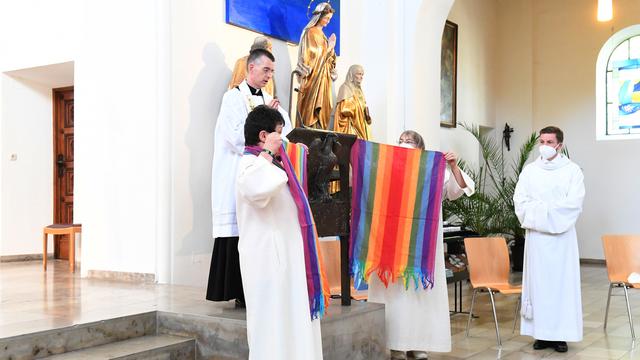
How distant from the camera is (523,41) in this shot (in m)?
13.3

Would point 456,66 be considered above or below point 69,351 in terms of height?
above

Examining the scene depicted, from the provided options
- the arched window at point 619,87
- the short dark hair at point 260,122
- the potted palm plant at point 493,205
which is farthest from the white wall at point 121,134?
the arched window at point 619,87

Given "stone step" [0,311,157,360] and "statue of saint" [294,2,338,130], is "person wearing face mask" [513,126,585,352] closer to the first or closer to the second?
"statue of saint" [294,2,338,130]

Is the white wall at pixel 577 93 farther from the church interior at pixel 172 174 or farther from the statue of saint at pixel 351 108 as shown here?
the statue of saint at pixel 351 108

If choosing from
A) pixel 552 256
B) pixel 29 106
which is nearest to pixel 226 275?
pixel 552 256

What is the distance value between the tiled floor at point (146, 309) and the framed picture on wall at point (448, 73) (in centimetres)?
474

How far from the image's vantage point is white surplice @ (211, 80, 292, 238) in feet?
14.6

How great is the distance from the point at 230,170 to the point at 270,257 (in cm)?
140

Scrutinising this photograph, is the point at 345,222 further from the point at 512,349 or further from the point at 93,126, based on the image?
the point at 93,126

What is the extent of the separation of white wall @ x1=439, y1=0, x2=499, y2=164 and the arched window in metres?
1.97

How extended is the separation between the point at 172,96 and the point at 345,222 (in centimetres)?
250

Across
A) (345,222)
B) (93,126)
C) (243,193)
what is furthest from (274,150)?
(93,126)

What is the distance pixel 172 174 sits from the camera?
6.22m

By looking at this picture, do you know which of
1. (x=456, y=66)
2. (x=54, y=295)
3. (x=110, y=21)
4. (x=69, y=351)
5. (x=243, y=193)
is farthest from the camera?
(x=456, y=66)
